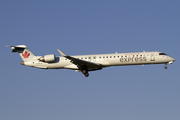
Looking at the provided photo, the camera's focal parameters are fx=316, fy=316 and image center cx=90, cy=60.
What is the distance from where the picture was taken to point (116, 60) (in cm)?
4434

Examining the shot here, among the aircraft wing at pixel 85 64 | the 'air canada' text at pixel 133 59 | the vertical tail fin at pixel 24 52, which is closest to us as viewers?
the aircraft wing at pixel 85 64

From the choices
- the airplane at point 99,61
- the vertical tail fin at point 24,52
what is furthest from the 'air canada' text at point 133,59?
the vertical tail fin at point 24,52

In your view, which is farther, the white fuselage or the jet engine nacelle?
the jet engine nacelle

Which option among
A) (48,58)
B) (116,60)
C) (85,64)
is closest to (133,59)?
(116,60)

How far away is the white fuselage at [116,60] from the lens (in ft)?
146

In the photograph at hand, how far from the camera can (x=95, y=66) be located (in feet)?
146

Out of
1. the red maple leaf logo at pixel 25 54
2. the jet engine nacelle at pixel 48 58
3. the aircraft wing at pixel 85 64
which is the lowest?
the aircraft wing at pixel 85 64

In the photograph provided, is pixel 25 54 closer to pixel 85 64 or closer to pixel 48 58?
pixel 48 58

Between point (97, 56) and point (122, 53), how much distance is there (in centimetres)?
359

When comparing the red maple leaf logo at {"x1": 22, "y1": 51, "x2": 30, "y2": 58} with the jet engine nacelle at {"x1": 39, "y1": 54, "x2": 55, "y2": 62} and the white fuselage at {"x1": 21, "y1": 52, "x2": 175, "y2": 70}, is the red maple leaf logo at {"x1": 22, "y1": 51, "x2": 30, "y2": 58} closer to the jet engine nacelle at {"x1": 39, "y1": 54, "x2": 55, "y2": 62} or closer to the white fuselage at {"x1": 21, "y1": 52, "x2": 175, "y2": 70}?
the white fuselage at {"x1": 21, "y1": 52, "x2": 175, "y2": 70}

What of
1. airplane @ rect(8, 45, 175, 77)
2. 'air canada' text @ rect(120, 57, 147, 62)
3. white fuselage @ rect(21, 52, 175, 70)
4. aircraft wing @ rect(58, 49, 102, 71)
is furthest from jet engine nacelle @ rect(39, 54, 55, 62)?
'air canada' text @ rect(120, 57, 147, 62)

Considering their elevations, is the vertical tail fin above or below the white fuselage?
above

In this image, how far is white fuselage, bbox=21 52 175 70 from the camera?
44406mm

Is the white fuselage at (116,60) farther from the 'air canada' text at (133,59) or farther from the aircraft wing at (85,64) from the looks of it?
the aircraft wing at (85,64)
